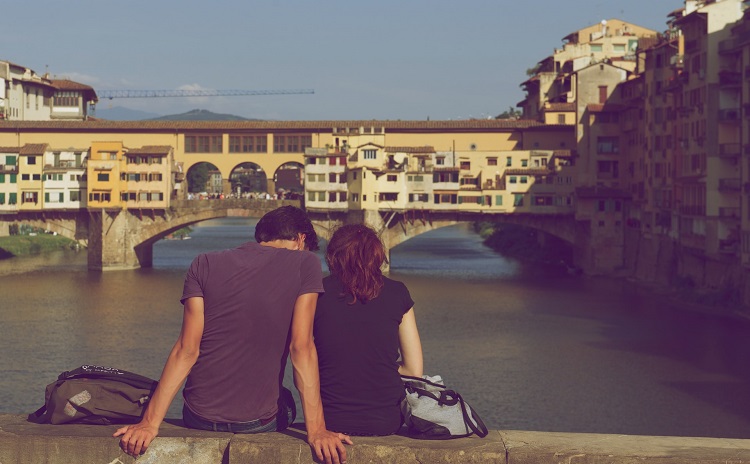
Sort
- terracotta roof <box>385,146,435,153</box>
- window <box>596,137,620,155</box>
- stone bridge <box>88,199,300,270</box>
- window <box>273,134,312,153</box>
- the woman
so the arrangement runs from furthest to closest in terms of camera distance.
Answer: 1. window <box>273,134,312,153</box>
2. terracotta roof <box>385,146,435,153</box>
3. stone bridge <box>88,199,300,270</box>
4. window <box>596,137,620,155</box>
5. the woman

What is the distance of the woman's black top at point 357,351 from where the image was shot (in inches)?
244

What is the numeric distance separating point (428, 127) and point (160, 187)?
14.5 meters

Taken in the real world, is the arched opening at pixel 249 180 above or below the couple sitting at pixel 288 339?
above

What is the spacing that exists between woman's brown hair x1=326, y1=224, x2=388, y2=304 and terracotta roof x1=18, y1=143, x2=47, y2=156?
194 ft

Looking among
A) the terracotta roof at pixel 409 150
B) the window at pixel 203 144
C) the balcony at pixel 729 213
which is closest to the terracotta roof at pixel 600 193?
the terracotta roof at pixel 409 150

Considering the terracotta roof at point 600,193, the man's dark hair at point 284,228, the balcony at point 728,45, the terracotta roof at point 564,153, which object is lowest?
the man's dark hair at point 284,228

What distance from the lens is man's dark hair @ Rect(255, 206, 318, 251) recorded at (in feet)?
20.9

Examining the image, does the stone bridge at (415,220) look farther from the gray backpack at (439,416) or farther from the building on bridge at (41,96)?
the gray backpack at (439,416)

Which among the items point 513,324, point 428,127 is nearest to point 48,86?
point 428,127

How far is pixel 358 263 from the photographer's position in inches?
241

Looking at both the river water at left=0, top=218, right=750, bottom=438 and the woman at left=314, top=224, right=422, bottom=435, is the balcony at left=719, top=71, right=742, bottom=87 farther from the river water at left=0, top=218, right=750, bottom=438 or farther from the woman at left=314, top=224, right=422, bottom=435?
the woman at left=314, top=224, right=422, bottom=435

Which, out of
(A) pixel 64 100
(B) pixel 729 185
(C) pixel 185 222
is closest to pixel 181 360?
(B) pixel 729 185

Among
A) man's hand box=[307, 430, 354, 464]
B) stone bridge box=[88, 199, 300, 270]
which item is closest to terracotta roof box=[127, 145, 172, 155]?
stone bridge box=[88, 199, 300, 270]

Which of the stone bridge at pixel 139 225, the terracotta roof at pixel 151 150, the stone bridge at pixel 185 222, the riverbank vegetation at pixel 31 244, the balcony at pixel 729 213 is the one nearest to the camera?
the balcony at pixel 729 213
